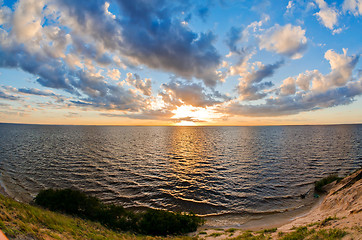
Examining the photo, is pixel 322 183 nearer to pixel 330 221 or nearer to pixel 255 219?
pixel 255 219

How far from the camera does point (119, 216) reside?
1706 cm

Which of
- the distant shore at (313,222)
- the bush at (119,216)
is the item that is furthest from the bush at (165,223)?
the distant shore at (313,222)

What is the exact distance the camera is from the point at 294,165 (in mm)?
41094

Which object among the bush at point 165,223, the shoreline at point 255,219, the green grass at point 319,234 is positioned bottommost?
the shoreline at point 255,219

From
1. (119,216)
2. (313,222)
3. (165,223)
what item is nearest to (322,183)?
(313,222)

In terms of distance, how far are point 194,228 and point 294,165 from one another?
3700 cm

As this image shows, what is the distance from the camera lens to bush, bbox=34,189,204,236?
16266 millimetres

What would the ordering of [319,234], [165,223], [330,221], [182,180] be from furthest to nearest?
1. [182,180]
2. [165,223]
3. [330,221]
4. [319,234]

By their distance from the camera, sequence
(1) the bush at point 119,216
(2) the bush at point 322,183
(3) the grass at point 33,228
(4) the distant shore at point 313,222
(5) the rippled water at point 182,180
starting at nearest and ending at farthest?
(3) the grass at point 33,228 → (4) the distant shore at point 313,222 → (1) the bush at point 119,216 → (5) the rippled water at point 182,180 → (2) the bush at point 322,183

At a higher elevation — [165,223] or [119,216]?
[119,216]

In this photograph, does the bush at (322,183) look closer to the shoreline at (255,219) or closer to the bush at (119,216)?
the shoreline at (255,219)

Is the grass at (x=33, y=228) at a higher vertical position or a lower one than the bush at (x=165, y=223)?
higher

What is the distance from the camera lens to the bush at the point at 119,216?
16266 millimetres

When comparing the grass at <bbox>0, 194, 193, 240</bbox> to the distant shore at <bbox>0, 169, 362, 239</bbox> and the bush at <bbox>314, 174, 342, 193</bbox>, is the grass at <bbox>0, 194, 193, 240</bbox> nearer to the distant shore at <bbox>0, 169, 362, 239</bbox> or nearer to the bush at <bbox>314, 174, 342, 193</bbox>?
the distant shore at <bbox>0, 169, 362, 239</bbox>
